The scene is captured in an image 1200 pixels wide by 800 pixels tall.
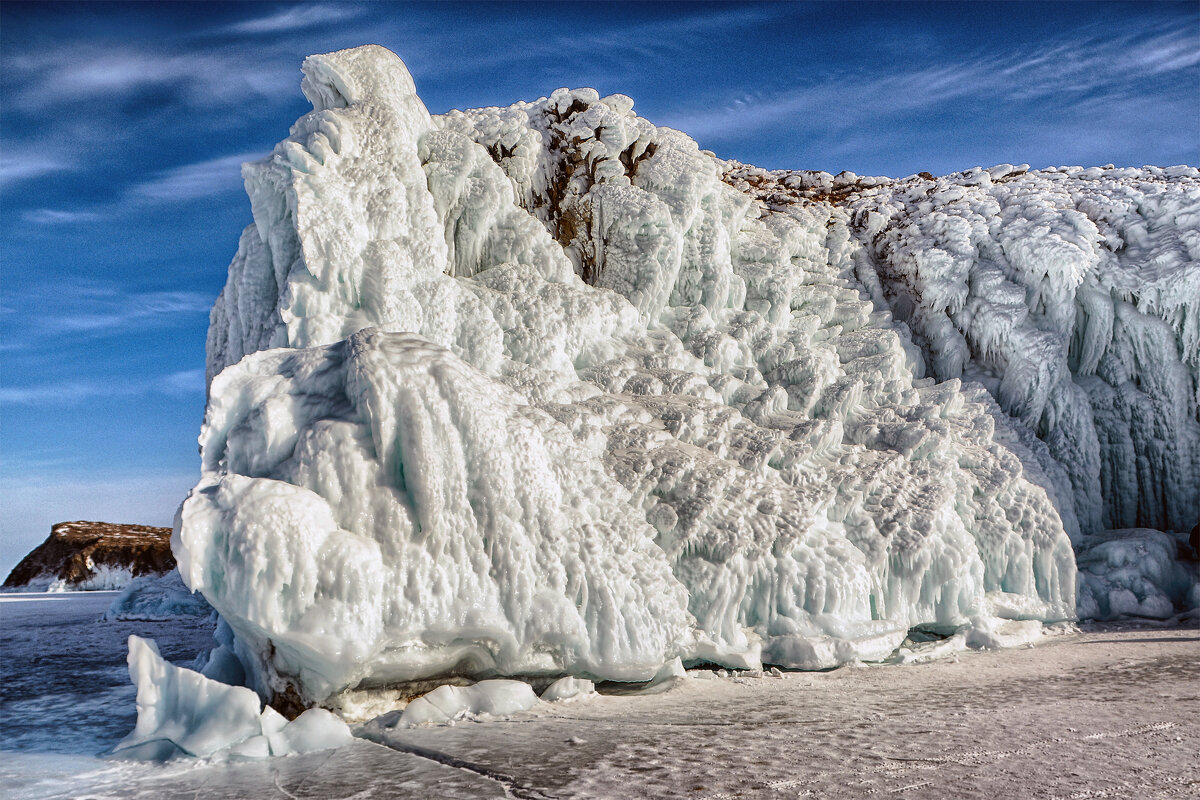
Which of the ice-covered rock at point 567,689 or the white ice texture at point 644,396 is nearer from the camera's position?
the white ice texture at point 644,396

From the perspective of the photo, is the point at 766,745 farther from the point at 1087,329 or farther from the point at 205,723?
the point at 1087,329

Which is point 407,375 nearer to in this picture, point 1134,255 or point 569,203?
point 569,203

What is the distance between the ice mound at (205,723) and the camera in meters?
5.70

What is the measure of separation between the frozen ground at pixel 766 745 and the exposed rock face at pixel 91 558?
22776 mm

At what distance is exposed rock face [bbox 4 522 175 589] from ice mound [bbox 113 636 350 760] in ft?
80.5

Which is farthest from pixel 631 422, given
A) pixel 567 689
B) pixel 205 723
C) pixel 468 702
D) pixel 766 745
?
pixel 205 723

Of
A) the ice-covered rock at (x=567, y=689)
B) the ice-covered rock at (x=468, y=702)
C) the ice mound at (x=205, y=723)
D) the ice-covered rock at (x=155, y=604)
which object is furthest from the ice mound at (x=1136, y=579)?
the ice-covered rock at (x=155, y=604)

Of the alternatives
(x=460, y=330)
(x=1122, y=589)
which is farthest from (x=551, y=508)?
(x=1122, y=589)

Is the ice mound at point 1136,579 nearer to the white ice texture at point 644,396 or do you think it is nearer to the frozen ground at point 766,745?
the white ice texture at point 644,396

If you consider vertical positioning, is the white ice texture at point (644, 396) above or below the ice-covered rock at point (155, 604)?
above

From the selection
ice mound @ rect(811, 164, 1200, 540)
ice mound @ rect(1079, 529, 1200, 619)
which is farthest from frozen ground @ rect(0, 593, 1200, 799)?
ice mound @ rect(811, 164, 1200, 540)

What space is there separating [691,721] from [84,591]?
3044 centimetres

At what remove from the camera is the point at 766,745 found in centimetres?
528

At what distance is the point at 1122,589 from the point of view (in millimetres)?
11000
